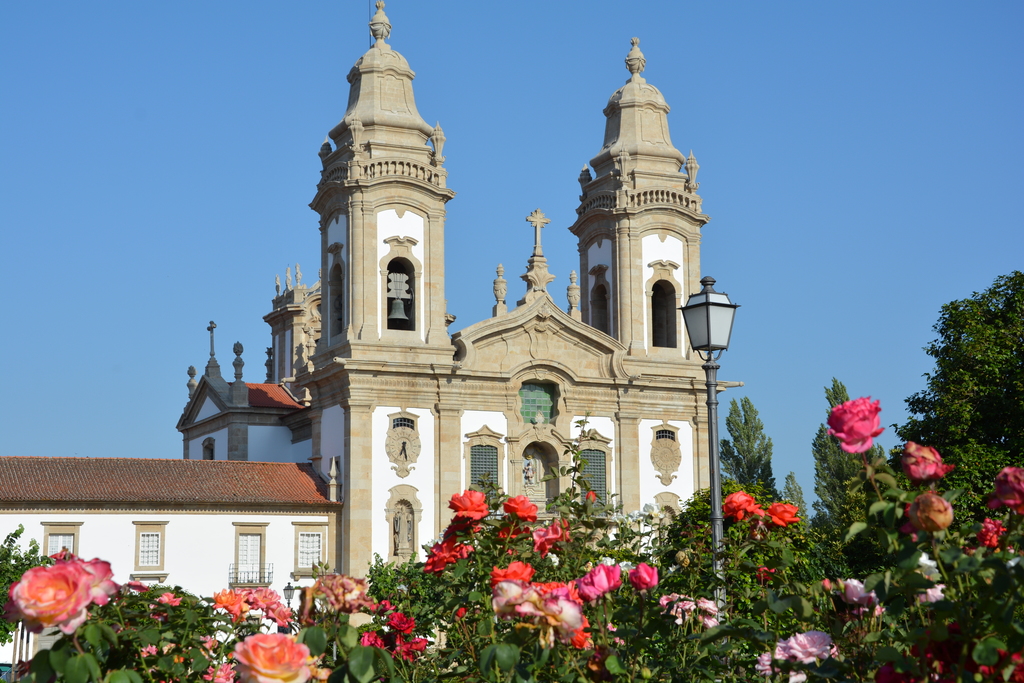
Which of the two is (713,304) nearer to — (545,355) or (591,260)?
(545,355)

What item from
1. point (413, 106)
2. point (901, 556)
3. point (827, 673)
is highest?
point (413, 106)

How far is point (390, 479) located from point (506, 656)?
30917 millimetres

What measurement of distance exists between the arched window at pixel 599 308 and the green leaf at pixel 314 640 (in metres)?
37.2

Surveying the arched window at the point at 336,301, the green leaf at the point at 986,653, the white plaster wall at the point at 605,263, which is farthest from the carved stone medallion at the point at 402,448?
the green leaf at the point at 986,653

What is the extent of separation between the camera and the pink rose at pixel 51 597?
478 centimetres

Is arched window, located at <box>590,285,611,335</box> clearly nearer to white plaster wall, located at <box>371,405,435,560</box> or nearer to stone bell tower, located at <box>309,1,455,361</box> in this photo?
stone bell tower, located at <box>309,1,455,361</box>

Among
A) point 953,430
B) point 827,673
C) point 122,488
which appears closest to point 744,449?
point 953,430

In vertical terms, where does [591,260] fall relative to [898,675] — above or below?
above

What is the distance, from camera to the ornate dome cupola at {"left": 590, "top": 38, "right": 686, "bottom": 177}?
41875 millimetres

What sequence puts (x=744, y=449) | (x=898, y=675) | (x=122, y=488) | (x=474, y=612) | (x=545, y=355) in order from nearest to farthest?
(x=898, y=675) → (x=474, y=612) → (x=122, y=488) → (x=545, y=355) → (x=744, y=449)

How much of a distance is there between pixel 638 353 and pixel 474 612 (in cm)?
3241

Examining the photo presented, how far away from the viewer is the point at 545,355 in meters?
39.0

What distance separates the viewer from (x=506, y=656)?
5.61 metres

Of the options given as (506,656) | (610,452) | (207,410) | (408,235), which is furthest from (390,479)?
(506,656)
